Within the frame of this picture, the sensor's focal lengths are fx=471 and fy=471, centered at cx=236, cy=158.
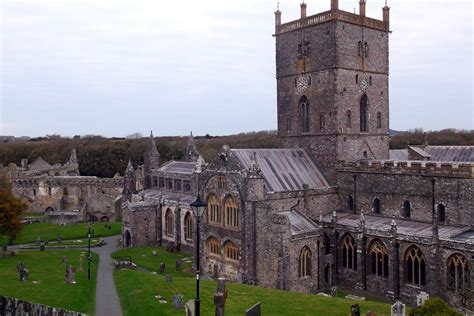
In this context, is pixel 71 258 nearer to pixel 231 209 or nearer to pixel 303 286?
pixel 231 209

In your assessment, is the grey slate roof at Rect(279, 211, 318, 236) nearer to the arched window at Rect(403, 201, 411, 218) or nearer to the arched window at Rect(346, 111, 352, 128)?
the arched window at Rect(403, 201, 411, 218)

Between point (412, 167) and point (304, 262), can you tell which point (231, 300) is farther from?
point (412, 167)

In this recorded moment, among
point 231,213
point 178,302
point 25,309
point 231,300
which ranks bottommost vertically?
point 231,300

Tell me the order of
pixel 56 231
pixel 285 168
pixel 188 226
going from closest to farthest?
pixel 285 168
pixel 188 226
pixel 56 231

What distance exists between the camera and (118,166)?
323 ft

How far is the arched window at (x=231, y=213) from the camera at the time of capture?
33438 mm

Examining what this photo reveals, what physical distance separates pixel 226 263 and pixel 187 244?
1315 cm

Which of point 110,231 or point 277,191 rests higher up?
point 277,191

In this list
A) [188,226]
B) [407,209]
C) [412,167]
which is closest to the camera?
[412,167]

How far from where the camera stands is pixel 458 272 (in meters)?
26.8

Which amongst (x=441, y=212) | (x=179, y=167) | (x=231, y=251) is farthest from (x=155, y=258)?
(x=441, y=212)

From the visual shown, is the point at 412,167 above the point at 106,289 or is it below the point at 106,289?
above

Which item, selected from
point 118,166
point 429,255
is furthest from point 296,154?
point 118,166

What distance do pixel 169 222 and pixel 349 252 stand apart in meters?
23.0
